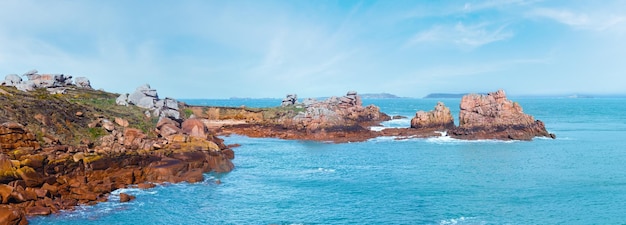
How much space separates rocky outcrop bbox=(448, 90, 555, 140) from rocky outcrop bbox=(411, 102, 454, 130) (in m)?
3.99

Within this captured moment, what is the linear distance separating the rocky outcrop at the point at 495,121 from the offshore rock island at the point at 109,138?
0.47 feet

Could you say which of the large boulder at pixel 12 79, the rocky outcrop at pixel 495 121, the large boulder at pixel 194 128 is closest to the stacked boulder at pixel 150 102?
the large boulder at pixel 194 128

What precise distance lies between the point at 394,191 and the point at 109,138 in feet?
77.8

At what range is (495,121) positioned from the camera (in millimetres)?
72188

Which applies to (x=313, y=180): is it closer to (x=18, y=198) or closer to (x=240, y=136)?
(x=18, y=198)

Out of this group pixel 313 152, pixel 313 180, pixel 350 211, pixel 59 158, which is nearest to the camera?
pixel 350 211

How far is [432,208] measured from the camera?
102 ft

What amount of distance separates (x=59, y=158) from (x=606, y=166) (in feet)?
159

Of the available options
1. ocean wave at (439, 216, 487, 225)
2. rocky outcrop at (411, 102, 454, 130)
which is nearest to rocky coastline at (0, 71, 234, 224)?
ocean wave at (439, 216, 487, 225)

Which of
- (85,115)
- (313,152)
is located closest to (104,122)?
(85,115)

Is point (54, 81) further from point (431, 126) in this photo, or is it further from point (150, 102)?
point (431, 126)

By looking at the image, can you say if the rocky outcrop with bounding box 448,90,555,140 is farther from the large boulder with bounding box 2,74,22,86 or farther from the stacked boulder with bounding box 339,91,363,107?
the large boulder with bounding box 2,74,22,86

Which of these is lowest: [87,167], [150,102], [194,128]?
[87,167]

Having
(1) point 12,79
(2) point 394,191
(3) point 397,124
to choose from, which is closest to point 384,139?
(3) point 397,124
